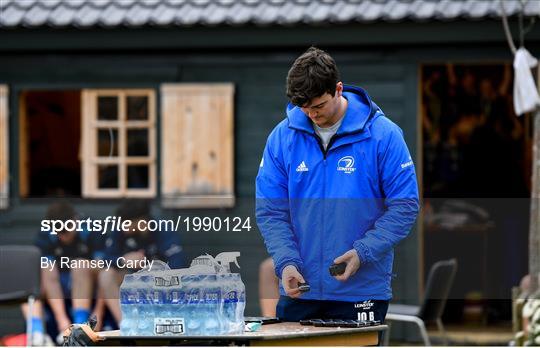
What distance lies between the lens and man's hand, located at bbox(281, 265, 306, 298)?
580cm

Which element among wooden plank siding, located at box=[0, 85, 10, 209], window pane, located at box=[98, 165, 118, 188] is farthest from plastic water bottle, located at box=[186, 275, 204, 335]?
wooden plank siding, located at box=[0, 85, 10, 209]

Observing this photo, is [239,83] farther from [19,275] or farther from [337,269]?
[337,269]

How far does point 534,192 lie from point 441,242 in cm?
220

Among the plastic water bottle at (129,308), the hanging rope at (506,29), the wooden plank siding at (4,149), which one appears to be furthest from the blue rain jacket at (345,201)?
the wooden plank siding at (4,149)

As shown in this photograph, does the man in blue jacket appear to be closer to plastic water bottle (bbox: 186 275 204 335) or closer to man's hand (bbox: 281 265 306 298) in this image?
man's hand (bbox: 281 265 306 298)

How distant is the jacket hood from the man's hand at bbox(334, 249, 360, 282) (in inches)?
17.8

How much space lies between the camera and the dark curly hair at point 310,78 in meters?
5.58

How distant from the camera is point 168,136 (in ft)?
40.9

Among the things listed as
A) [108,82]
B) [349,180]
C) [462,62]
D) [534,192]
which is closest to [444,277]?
[534,192]

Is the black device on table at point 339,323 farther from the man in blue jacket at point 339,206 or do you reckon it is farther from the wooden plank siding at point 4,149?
the wooden plank siding at point 4,149

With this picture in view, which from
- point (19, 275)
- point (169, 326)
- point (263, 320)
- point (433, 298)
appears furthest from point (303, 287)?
point (433, 298)

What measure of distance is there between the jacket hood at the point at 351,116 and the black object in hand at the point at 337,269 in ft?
1.60

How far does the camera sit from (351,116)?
5840mm

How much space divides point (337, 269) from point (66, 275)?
2480 millimetres
